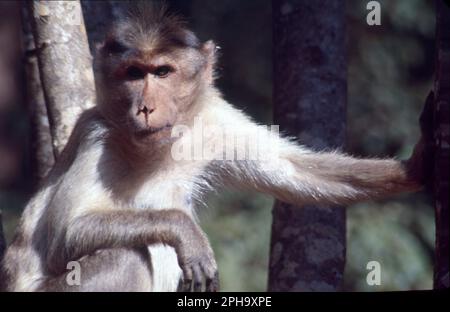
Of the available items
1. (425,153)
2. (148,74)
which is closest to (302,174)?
(425,153)

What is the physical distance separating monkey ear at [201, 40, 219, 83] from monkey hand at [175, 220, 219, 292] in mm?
1348

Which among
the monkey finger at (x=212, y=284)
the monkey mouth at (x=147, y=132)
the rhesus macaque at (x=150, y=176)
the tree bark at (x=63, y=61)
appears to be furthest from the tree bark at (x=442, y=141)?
the tree bark at (x=63, y=61)

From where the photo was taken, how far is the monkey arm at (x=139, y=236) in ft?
19.4

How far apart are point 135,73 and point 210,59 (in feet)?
2.61

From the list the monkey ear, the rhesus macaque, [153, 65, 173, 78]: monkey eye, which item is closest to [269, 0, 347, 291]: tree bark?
the rhesus macaque

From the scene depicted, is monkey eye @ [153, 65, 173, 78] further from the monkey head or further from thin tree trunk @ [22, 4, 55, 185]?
thin tree trunk @ [22, 4, 55, 185]

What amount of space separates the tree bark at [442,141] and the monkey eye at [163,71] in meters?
1.88

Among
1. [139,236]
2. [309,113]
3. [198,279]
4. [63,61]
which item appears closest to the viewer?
[198,279]

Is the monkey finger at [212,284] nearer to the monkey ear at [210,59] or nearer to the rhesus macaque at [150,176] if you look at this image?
the rhesus macaque at [150,176]

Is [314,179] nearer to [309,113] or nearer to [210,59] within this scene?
[309,113]

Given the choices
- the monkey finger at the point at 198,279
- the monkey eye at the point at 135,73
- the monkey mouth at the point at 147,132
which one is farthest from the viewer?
the monkey eye at the point at 135,73

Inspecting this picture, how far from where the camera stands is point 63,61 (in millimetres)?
7230
